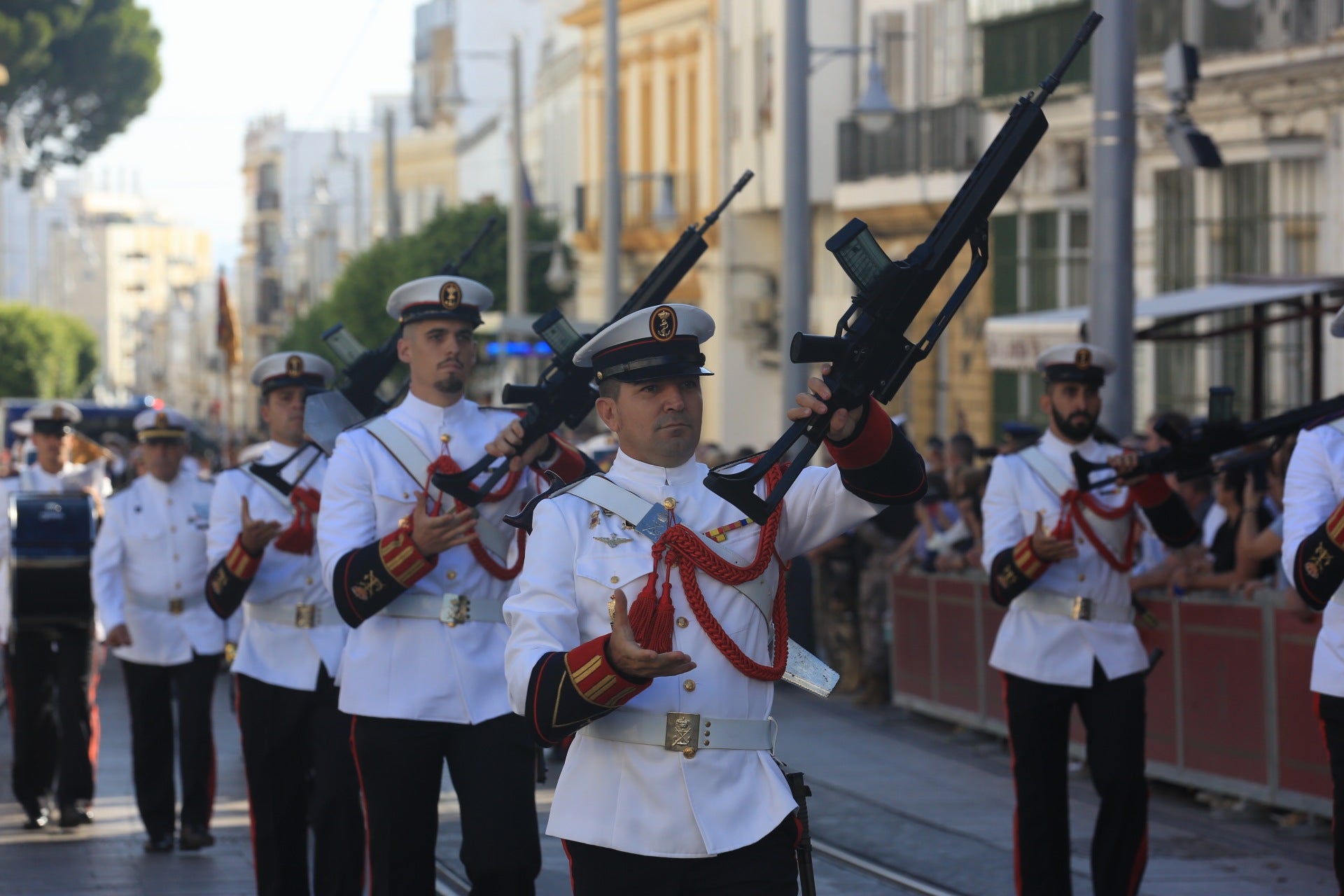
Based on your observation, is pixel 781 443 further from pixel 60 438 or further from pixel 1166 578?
pixel 60 438

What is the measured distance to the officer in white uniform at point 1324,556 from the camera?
607cm

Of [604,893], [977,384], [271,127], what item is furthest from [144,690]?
[271,127]

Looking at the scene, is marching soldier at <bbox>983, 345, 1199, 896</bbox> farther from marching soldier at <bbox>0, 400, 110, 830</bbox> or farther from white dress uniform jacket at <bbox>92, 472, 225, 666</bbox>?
marching soldier at <bbox>0, 400, 110, 830</bbox>

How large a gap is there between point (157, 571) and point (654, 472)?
19.6 feet

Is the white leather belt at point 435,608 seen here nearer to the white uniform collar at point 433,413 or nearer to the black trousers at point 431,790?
the black trousers at point 431,790

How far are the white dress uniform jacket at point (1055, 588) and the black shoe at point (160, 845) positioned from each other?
4.01 m

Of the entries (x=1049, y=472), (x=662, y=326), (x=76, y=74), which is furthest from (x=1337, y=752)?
(x=76, y=74)

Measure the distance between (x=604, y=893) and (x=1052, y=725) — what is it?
3.31 meters

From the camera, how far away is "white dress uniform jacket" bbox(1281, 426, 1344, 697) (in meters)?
6.27

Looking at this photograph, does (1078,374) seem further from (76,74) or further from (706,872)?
(76,74)

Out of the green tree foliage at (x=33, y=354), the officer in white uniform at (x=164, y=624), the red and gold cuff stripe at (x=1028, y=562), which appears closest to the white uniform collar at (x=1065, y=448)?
the red and gold cuff stripe at (x=1028, y=562)

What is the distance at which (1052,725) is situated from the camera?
7.86m

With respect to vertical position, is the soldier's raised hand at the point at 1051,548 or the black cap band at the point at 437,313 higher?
the black cap band at the point at 437,313

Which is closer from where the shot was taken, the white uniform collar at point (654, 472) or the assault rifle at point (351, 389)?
the white uniform collar at point (654, 472)
